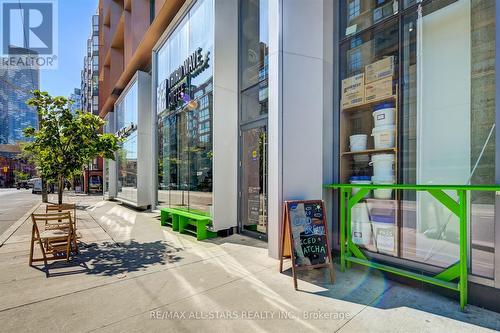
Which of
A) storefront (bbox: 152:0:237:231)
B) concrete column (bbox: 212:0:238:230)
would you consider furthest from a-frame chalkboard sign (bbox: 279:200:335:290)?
storefront (bbox: 152:0:237:231)

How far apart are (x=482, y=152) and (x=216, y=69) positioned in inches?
234

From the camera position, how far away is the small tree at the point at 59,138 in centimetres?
682

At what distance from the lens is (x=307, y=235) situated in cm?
432

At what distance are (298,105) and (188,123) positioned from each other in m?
5.89

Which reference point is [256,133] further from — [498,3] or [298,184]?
[498,3]

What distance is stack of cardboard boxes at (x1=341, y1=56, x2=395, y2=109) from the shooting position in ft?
15.1

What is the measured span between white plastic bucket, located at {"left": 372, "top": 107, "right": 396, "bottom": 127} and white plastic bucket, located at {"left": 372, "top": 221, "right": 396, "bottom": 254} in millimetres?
1641

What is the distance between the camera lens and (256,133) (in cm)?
713

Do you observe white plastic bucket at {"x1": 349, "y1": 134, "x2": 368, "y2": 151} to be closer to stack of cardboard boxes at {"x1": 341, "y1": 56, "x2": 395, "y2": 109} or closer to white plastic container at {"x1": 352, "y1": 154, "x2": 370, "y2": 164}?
white plastic container at {"x1": 352, "y1": 154, "x2": 370, "y2": 164}

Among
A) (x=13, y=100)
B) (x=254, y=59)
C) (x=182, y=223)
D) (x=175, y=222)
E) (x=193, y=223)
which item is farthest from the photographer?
(x=13, y=100)

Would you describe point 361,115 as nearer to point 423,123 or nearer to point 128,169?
point 423,123

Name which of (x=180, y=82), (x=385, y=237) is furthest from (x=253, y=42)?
(x=385, y=237)

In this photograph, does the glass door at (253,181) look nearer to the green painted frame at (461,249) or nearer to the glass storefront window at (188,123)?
the glass storefront window at (188,123)

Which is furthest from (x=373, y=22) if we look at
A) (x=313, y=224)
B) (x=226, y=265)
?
(x=226, y=265)
